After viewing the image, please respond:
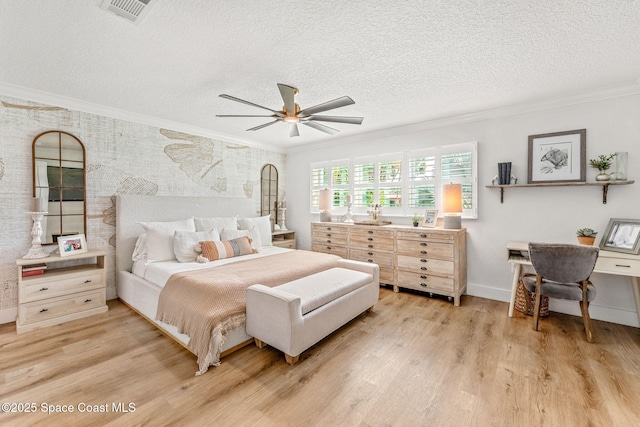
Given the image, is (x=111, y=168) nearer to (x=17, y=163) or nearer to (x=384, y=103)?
(x=17, y=163)

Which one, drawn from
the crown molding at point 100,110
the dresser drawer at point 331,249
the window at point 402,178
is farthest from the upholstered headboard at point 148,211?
the window at point 402,178

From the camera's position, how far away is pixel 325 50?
2168mm

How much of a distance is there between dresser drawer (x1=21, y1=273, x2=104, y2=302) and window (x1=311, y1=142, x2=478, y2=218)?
3605 mm

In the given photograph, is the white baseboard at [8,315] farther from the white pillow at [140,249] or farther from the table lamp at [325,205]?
the table lamp at [325,205]

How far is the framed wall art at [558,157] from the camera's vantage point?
10.1ft

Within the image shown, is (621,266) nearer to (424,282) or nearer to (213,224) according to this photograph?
(424,282)

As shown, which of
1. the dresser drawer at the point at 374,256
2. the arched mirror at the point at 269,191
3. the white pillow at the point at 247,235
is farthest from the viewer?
the arched mirror at the point at 269,191

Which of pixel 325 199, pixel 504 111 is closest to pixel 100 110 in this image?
pixel 325 199

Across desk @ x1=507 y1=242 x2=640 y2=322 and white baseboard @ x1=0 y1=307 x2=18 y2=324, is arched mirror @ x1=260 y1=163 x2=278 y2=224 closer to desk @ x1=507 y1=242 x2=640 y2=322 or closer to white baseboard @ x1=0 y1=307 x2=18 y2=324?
white baseboard @ x1=0 y1=307 x2=18 y2=324

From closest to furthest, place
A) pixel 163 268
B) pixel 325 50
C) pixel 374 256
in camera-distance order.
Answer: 1. pixel 325 50
2. pixel 163 268
3. pixel 374 256

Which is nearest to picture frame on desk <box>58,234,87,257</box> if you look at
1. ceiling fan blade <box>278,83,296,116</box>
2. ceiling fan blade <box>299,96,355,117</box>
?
ceiling fan blade <box>278,83,296,116</box>

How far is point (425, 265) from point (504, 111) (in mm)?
2217

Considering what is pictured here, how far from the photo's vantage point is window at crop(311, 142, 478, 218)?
12.6ft

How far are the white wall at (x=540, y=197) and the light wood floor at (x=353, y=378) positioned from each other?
745 millimetres
